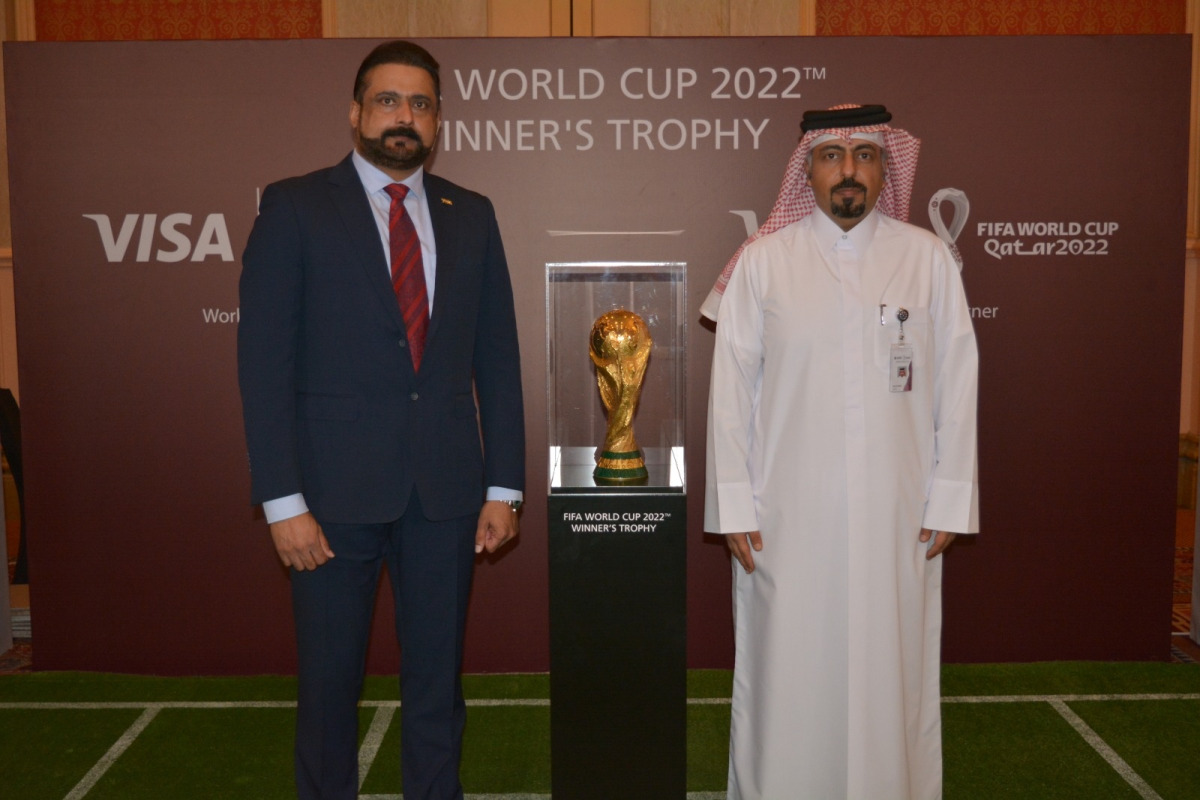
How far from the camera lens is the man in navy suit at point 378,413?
6.66ft

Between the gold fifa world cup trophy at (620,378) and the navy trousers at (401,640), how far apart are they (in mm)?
356

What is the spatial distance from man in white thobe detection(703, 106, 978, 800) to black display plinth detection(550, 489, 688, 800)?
0.21m

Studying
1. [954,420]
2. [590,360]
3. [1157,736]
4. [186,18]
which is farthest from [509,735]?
[186,18]

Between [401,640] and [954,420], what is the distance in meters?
1.36

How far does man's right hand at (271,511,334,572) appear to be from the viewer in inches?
79.7

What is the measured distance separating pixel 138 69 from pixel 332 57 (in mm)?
634

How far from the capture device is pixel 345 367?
2.07 metres

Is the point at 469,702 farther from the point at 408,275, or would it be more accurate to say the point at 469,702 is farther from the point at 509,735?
the point at 408,275

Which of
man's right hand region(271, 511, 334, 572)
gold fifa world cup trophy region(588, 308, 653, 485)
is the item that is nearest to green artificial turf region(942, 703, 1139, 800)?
gold fifa world cup trophy region(588, 308, 653, 485)

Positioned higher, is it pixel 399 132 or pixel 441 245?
pixel 399 132

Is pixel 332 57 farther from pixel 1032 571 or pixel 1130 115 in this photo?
pixel 1032 571

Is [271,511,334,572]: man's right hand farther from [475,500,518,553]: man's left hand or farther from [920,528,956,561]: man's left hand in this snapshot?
[920,528,956,561]: man's left hand

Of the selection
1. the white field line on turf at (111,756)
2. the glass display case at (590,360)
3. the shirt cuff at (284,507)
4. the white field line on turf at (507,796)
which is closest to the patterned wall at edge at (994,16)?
the glass display case at (590,360)

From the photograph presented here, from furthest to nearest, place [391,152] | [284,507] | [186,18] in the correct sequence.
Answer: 1. [186,18]
2. [391,152]
3. [284,507]
